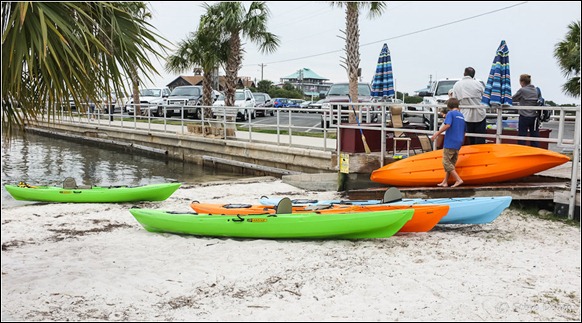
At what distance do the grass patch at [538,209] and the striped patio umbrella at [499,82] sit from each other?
194 cm

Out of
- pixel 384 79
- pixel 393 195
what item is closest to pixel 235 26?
pixel 384 79

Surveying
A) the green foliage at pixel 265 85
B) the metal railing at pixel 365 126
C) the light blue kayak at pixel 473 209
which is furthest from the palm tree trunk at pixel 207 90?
the green foliage at pixel 265 85

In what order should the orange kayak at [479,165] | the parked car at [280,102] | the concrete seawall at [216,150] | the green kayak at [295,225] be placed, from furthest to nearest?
the parked car at [280,102]
the concrete seawall at [216,150]
the orange kayak at [479,165]
the green kayak at [295,225]

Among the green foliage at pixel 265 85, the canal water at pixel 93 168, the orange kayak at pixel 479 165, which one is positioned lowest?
the canal water at pixel 93 168

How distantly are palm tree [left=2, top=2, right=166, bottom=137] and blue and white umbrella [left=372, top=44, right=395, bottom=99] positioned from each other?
26.1 ft

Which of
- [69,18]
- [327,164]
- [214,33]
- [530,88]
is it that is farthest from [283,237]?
[214,33]

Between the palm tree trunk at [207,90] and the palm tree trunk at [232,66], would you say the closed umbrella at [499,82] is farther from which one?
the palm tree trunk at [207,90]

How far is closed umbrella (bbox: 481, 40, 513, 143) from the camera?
33.0 ft

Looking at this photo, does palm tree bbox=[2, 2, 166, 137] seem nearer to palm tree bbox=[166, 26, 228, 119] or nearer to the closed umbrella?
the closed umbrella

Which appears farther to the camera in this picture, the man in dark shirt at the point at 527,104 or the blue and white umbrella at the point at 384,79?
the blue and white umbrella at the point at 384,79

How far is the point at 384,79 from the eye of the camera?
1322 centimetres

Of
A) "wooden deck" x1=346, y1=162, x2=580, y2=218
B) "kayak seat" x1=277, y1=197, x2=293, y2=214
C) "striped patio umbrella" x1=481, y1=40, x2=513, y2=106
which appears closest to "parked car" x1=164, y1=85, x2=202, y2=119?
"striped patio umbrella" x1=481, y1=40, x2=513, y2=106

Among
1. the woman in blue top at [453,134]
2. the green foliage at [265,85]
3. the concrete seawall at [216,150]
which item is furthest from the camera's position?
the green foliage at [265,85]

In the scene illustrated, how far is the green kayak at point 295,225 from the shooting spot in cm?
763
